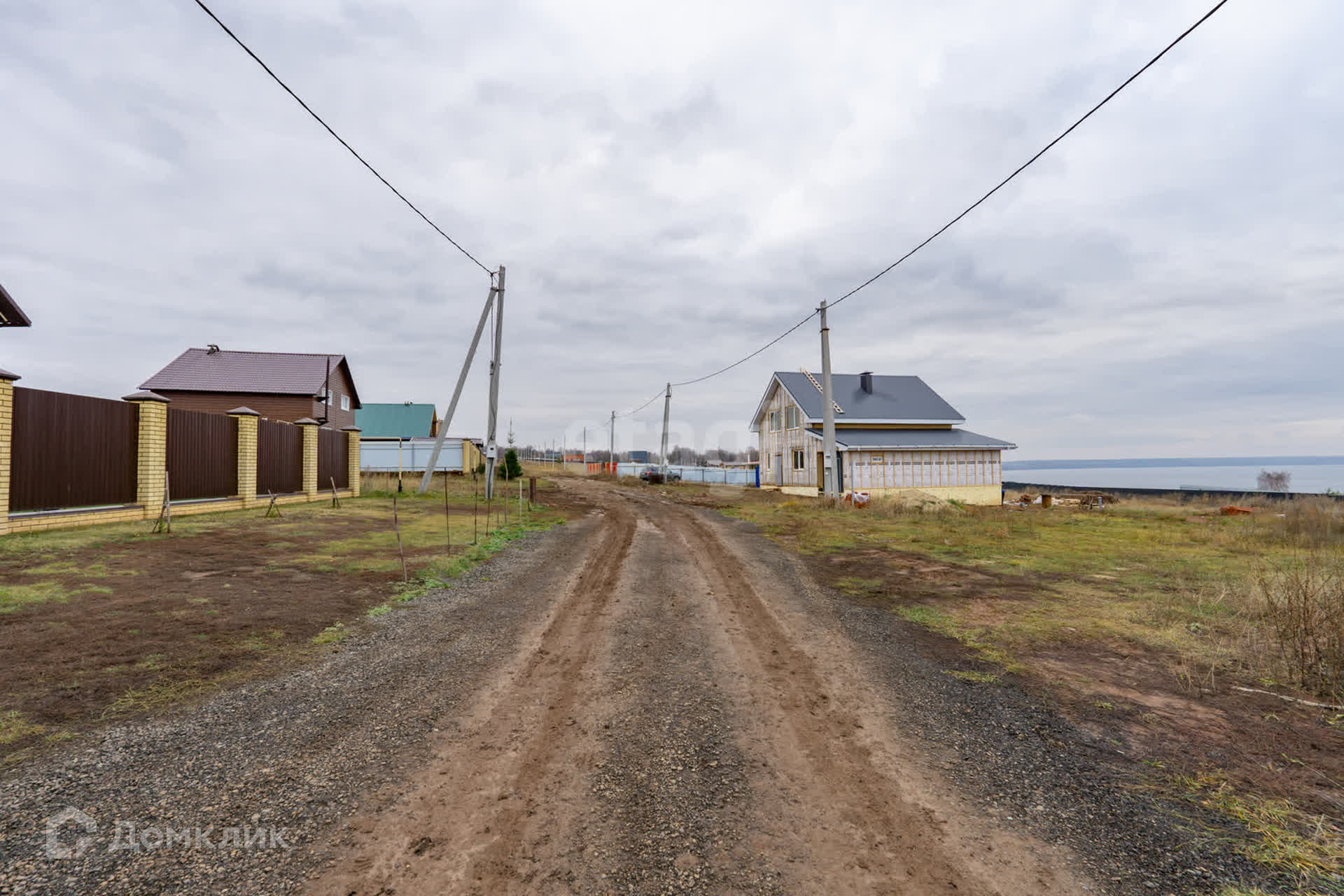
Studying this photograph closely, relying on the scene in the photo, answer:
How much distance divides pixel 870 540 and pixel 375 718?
Answer: 38.4 ft

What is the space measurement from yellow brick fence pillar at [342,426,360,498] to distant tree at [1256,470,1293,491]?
187 ft

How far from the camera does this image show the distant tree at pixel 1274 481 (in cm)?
4122

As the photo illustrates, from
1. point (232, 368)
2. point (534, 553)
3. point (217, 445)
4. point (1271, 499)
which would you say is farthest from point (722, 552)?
point (232, 368)

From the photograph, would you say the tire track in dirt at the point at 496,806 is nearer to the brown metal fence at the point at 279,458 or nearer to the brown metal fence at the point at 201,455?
the brown metal fence at the point at 201,455

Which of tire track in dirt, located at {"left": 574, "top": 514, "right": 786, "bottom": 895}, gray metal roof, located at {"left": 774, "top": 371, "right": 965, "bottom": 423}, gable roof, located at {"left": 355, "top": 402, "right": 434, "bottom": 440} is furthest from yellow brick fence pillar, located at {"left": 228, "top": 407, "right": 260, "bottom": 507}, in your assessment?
gable roof, located at {"left": 355, "top": 402, "right": 434, "bottom": 440}

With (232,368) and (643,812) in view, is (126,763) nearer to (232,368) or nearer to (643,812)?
(643,812)

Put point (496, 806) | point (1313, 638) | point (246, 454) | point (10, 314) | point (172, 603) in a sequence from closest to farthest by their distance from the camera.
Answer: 1. point (496, 806)
2. point (1313, 638)
3. point (172, 603)
4. point (10, 314)
5. point (246, 454)

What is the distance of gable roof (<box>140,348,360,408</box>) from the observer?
31672 millimetres

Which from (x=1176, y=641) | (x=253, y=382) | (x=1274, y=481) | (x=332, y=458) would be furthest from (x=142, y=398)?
(x=1274, y=481)

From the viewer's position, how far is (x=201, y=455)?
14.8 metres

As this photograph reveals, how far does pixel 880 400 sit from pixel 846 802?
31.5 m

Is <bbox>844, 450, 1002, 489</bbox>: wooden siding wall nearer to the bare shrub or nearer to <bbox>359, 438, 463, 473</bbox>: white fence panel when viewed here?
the bare shrub

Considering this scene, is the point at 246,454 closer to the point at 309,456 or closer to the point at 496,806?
the point at 309,456

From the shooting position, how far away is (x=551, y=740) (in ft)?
12.1
